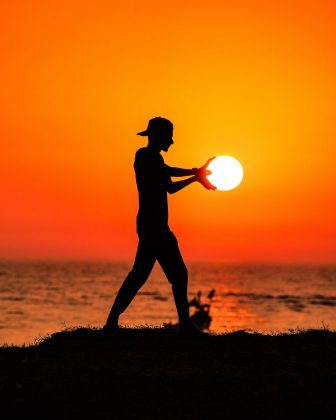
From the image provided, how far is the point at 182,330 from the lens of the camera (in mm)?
10211

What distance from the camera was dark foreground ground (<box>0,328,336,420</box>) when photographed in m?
7.00

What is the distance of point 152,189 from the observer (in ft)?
31.9

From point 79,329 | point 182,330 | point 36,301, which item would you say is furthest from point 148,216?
point 36,301

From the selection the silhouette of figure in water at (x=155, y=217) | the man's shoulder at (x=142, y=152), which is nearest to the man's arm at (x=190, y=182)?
the silhouette of figure in water at (x=155, y=217)

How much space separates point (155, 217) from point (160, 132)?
117 centimetres

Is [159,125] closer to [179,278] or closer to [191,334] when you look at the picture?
[179,278]

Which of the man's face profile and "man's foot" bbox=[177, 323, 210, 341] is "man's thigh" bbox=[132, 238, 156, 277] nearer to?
"man's foot" bbox=[177, 323, 210, 341]

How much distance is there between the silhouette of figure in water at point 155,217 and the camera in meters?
9.71

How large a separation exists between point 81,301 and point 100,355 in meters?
85.7

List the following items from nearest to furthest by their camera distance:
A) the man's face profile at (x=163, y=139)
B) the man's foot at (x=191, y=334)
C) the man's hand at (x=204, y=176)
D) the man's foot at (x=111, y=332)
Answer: the man's hand at (x=204, y=176), the man's face profile at (x=163, y=139), the man's foot at (x=111, y=332), the man's foot at (x=191, y=334)

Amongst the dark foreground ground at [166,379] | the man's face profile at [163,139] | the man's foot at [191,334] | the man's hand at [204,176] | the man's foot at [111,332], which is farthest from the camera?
the man's foot at [191,334]

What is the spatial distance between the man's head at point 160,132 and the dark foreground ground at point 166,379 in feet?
8.93

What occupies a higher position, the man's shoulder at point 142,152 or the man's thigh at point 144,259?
the man's shoulder at point 142,152

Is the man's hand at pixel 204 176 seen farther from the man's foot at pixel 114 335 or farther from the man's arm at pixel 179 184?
the man's foot at pixel 114 335
